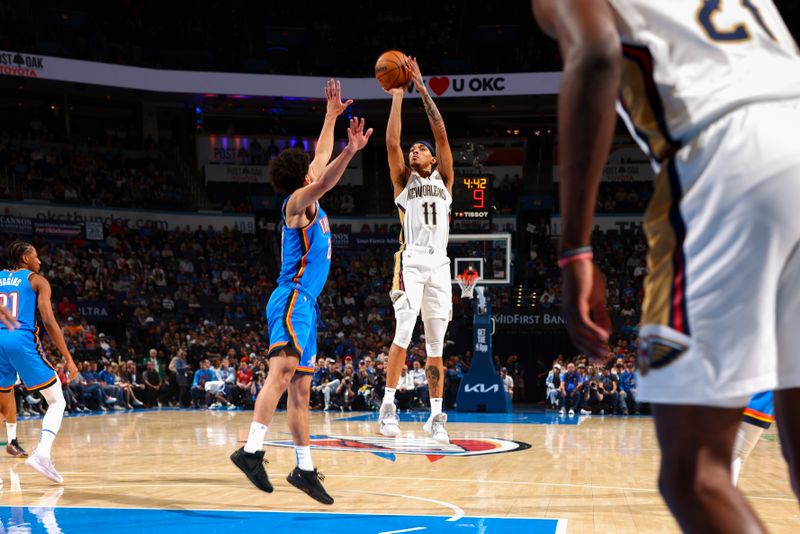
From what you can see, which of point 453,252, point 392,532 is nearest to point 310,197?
point 392,532

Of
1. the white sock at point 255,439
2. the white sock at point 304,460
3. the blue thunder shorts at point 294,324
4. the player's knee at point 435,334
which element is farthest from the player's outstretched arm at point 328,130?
the player's knee at point 435,334

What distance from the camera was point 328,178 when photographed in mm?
4762

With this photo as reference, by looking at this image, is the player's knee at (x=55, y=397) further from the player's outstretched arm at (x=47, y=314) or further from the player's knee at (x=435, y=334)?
the player's knee at (x=435, y=334)

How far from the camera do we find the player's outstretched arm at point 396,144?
7.05 m

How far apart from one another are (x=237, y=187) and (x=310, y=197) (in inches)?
1036

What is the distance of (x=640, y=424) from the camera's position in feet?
42.8

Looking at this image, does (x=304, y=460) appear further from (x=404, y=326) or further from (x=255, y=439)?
(x=404, y=326)

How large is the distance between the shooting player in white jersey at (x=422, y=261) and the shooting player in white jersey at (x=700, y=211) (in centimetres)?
568

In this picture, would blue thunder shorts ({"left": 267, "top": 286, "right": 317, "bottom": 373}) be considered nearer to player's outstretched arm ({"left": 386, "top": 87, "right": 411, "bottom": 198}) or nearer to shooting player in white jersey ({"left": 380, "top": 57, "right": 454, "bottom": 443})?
player's outstretched arm ({"left": 386, "top": 87, "right": 411, "bottom": 198})

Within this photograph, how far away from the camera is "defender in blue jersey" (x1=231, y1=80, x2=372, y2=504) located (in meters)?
4.83

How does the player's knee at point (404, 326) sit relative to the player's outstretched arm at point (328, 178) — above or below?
below

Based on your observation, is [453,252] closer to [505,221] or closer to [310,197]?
[310,197]

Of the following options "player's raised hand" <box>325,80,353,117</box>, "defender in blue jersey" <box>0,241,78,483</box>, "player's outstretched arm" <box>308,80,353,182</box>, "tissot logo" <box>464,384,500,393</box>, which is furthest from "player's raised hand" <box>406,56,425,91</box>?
"tissot logo" <box>464,384,500,393</box>

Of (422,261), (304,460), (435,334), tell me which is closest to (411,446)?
(435,334)
